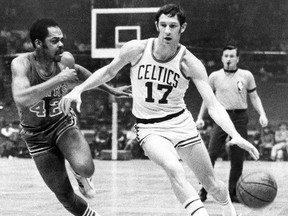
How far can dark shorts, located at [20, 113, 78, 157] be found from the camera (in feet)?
20.1

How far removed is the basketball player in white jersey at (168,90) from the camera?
19.8 ft

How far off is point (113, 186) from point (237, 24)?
9.06m

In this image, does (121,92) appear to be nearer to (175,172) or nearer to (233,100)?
(175,172)

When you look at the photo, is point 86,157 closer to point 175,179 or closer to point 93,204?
point 175,179

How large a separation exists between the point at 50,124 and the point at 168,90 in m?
1.12

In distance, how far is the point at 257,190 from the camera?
686 centimetres

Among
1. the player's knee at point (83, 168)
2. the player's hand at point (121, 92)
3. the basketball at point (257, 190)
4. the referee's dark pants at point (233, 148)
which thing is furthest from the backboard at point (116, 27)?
the player's knee at point (83, 168)

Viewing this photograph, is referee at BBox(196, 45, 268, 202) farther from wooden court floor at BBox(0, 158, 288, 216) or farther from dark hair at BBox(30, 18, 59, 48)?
dark hair at BBox(30, 18, 59, 48)

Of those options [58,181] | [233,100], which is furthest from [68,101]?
[233,100]

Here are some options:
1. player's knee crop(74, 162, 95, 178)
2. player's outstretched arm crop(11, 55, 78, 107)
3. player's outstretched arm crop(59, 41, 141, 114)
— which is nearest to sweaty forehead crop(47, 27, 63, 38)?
player's outstretched arm crop(11, 55, 78, 107)

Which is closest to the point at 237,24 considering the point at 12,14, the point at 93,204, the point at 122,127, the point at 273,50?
the point at 273,50

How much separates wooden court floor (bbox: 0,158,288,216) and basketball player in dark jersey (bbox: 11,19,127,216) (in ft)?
6.55

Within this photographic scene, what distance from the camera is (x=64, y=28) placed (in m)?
19.6

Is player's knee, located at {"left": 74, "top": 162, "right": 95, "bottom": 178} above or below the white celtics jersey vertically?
below
